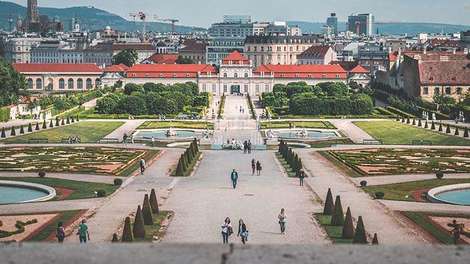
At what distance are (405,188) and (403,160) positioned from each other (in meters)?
12.6

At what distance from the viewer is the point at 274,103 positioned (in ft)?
348

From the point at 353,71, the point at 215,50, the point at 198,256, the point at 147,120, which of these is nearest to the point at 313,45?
the point at 215,50

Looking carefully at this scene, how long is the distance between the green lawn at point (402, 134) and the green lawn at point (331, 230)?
114 ft

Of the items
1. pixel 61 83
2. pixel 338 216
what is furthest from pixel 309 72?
pixel 338 216

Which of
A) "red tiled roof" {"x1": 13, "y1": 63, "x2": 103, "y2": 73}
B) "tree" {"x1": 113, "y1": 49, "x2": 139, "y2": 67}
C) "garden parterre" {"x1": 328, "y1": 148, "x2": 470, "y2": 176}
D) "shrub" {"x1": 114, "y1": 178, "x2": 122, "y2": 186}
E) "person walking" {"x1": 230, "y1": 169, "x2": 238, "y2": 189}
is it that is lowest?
"garden parterre" {"x1": 328, "y1": 148, "x2": 470, "y2": 176}

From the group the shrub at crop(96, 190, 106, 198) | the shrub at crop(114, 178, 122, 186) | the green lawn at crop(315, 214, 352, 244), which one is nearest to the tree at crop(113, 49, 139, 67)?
the shrub at crop(114, 178, 122, 186)

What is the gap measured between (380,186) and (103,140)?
31616 mm

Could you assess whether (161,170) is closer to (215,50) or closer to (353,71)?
(353,71)

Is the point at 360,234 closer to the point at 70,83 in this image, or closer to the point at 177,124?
the point at 177,124

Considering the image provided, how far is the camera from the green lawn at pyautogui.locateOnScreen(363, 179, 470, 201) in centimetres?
3688

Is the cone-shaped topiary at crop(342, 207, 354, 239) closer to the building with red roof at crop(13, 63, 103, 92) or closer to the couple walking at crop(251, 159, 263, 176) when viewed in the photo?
the couple walking at crop(251, 159, 263, 176)

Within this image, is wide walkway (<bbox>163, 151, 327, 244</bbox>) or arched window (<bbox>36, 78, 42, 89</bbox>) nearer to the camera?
wide walkway (<bbox>163, 151, 327, 244</bbox>)

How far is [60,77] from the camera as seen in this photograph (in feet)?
470

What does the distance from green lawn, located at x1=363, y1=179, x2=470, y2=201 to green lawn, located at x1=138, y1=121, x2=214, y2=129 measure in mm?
40041
